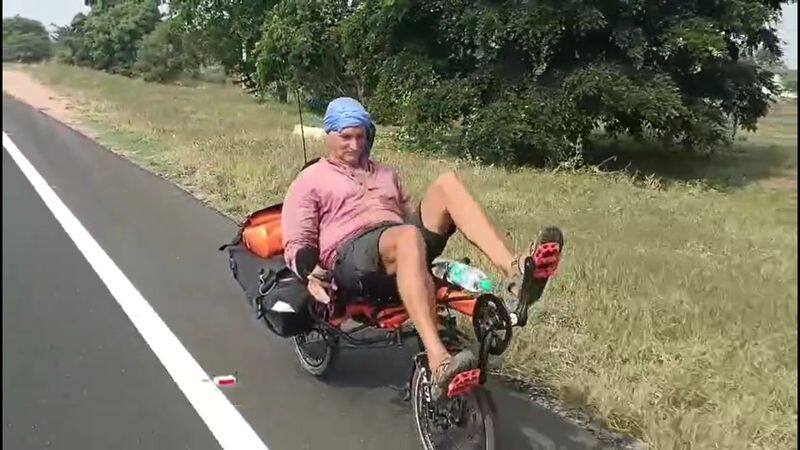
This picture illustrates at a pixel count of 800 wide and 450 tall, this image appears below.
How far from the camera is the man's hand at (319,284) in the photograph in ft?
14.2

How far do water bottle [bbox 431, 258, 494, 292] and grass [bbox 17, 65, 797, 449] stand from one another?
0.89 meters

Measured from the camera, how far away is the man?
4105 millimetres

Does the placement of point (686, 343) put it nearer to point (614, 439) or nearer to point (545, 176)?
point (614, 439)

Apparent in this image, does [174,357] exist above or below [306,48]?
below

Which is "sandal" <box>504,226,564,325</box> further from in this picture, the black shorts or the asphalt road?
the asphalt road

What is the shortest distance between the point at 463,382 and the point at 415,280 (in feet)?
2.22

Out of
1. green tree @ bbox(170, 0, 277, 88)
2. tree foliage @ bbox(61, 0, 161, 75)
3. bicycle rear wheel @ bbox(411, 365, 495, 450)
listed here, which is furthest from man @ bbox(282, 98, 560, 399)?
tree foliage @ bbox(61, 0, 161, 75)

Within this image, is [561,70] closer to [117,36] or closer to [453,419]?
[453,419]

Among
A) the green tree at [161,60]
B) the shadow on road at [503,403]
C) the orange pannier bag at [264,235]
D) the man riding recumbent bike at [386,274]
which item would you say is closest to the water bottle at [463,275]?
the man riding recumbent bike at [386,274]

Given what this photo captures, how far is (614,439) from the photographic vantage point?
4.16m

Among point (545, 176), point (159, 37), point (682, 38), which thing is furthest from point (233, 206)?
point (159, 37)

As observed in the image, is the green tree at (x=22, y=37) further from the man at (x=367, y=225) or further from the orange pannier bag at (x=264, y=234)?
the man at (x=367, y=225)

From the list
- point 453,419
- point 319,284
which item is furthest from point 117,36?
point 453,419

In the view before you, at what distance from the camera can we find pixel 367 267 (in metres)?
4.32
